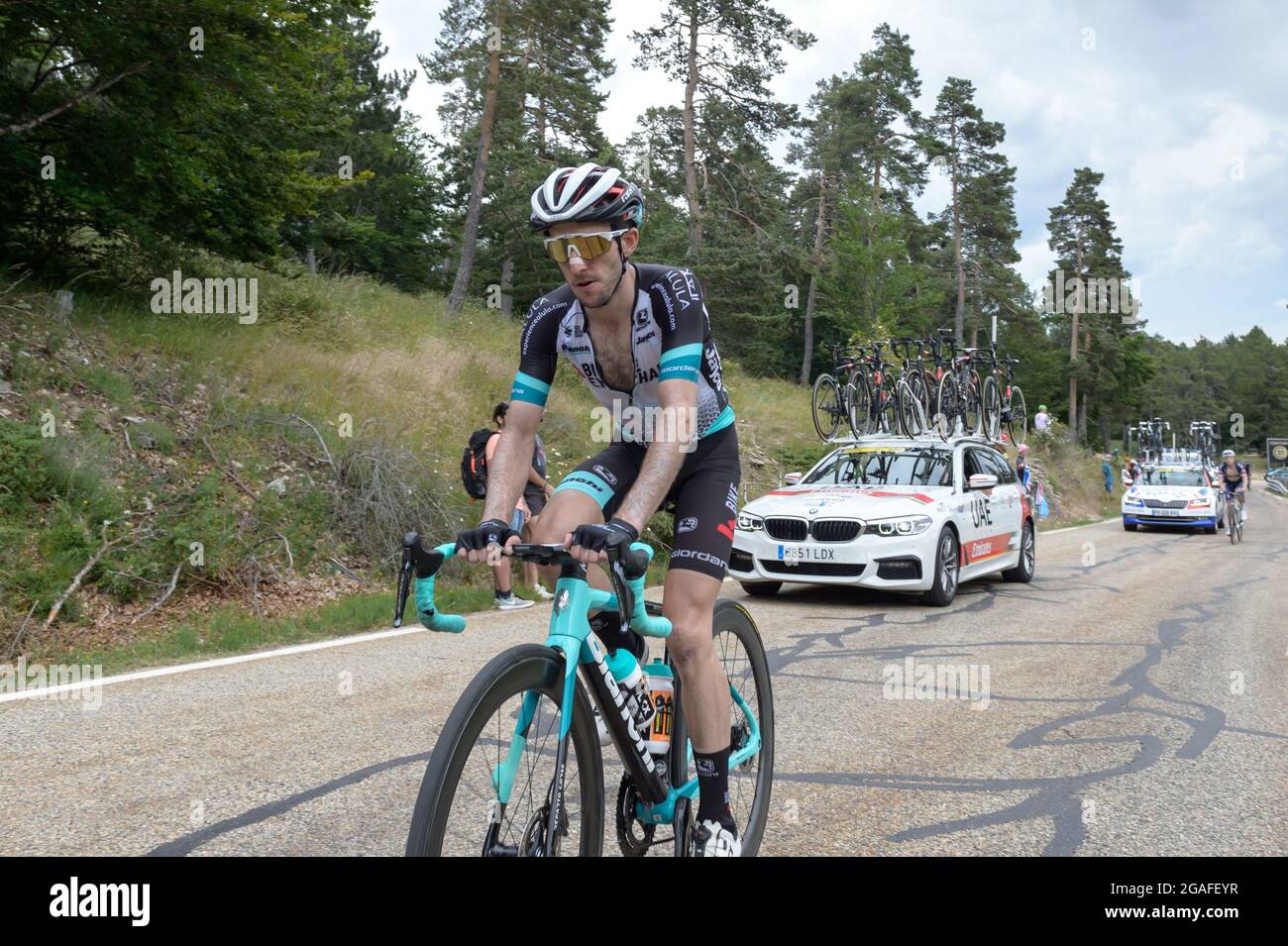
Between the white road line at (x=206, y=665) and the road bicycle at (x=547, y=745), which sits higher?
the road bicycle at (x=547, y=745)

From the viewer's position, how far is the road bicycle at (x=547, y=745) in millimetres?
2133

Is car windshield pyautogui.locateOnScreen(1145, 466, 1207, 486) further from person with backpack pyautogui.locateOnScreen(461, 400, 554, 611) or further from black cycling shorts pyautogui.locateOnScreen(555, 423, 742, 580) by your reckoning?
black cycling shorts pyautogui.locateOnScreen(555, 423, 742, 580)

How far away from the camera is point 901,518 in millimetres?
9625

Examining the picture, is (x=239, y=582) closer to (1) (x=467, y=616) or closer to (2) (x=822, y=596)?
(1) (x=467, y=616)

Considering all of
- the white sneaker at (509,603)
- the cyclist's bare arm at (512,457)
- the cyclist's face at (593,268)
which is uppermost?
the cyclist's face at (593,268)

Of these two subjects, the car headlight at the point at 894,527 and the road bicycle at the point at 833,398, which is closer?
the car headlight at the point at 894,527

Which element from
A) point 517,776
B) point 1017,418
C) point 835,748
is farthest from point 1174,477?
point 517,776

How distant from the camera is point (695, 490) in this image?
3230 mm

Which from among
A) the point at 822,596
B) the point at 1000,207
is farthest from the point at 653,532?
the point at 1000,207

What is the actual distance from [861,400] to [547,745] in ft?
43.8

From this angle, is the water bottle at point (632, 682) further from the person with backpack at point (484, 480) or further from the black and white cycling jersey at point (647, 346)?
the person with backpack at point (484, 480)

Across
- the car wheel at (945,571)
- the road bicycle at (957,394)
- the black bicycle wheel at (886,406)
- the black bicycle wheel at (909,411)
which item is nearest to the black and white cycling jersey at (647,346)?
the car wheel at (945,571)

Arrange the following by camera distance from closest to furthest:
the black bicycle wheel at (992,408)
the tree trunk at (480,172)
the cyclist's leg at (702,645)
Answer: the cyclist's leg at (702,645) < the black bicycle wheel at (992,408) < the tree trunk at (480,172)

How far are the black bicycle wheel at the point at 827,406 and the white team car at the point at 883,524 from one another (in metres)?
3.12
